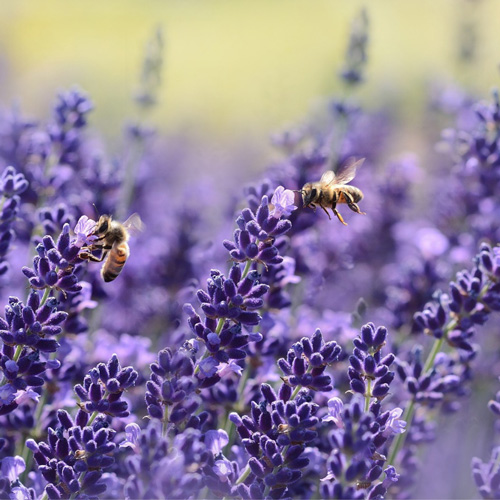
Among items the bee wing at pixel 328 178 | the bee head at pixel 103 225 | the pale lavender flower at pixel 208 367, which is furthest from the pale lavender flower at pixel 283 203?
the bee wing at pixel 328 178

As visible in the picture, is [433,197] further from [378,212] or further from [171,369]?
[171,369]

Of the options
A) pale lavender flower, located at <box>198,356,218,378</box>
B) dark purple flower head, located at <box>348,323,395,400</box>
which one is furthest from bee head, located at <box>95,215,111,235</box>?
dark purple flower head, located at <box>348,323,395,400</box>

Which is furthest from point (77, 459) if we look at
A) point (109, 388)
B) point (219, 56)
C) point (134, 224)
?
point (219, 56)

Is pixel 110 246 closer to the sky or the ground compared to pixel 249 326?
closer to the sky

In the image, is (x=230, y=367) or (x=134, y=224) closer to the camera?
(x=230, y=367)

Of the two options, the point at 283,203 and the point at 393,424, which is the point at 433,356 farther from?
the point at 283,203

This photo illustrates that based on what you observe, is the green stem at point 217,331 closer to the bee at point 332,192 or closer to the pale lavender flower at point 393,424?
the pale lavender flower at point 393,424

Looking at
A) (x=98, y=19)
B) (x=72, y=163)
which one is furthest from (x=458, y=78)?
(x=98, y=19)
